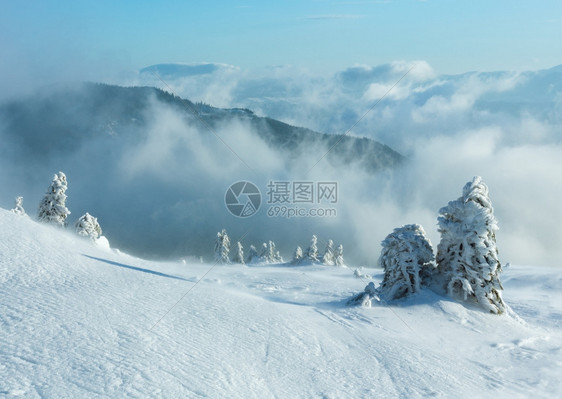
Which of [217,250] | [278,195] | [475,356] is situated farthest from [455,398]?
[217,250]

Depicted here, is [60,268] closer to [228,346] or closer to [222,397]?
[228,346]

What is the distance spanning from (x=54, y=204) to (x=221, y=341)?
32.7m

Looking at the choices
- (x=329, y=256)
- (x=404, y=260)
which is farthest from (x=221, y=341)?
(x=329, y=256)

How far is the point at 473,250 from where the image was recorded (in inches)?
730

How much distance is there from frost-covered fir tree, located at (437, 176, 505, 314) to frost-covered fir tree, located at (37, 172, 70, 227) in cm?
3369

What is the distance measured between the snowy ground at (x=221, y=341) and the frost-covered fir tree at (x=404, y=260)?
35.8 inches

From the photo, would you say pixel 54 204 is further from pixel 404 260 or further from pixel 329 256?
pixel 329 256

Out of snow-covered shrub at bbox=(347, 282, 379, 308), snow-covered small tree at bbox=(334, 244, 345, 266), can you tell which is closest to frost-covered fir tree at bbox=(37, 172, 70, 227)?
snow-covered shrub at bbox=(347, 282, 379, 308)

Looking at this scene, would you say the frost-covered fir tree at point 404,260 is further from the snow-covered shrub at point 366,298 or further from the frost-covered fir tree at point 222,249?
the frost-covered fir tree at point 222,249

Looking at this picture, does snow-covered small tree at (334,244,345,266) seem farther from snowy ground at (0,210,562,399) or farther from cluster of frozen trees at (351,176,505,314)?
snowy ground at (0,210,562,399)

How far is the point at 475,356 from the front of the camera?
44.6ft

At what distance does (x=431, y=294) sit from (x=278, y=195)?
1483 centimetres

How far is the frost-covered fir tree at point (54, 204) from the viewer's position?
121 ft

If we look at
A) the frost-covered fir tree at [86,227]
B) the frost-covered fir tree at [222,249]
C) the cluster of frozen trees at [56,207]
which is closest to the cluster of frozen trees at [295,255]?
the frost-covered fir tree at [222,249]
